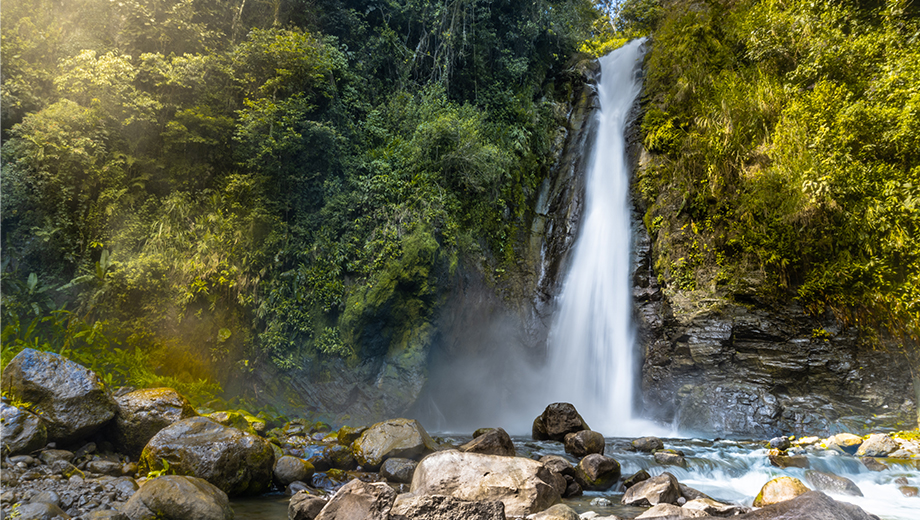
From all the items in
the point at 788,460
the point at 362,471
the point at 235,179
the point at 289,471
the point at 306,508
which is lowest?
the point at 362,471

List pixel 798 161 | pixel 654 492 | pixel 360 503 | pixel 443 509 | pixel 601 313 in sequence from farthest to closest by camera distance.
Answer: pixel 601 313
pixel 798 161
pixel 654 492
pixel 360 503
pixel 443 509

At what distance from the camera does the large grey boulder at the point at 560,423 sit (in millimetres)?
8844

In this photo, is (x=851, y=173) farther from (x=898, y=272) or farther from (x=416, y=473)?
(x=416, y=473)

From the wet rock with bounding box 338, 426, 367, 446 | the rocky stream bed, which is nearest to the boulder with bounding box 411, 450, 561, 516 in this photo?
the rocky stream bed

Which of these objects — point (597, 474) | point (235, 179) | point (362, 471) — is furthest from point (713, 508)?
point (235, 179)

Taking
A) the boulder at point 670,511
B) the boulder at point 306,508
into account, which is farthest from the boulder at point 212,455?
the boulder at point 670,511

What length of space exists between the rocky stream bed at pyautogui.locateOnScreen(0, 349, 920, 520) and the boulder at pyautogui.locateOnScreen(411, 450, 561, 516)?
0.02 meters

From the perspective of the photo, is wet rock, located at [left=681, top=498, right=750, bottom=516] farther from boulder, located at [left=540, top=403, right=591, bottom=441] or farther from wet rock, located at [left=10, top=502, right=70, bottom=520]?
wet rock, located at [left=10, top=502, right=70, bottom=520]

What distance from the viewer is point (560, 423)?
29.2 feet

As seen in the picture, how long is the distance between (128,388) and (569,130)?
14119 mm

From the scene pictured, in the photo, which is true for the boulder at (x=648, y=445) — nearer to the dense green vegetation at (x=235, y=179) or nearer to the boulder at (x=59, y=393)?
the dense green vegetation at (x=235, y=179)

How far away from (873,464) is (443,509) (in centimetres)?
743

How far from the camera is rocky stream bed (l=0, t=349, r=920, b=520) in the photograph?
442cm

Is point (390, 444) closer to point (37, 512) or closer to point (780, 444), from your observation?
point (37, 512)
